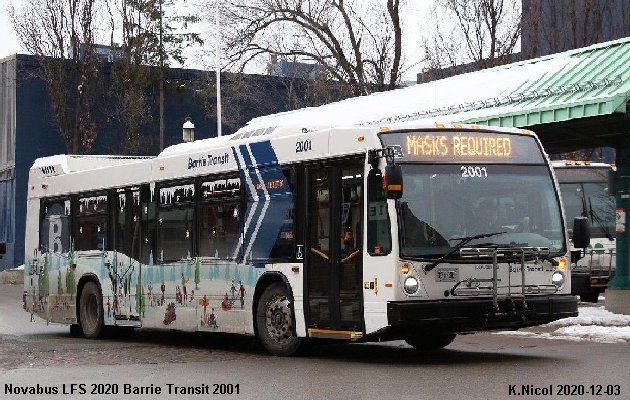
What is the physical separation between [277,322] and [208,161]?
2986 millimetres

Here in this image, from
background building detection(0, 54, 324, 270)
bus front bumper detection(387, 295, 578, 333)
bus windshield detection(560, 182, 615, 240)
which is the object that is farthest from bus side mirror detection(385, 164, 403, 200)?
background building detection(0, 54, 324, 270)

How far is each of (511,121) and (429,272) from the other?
1000 cm

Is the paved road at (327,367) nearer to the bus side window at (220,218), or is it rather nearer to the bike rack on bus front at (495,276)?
the bike rack on bus front at (495,276)

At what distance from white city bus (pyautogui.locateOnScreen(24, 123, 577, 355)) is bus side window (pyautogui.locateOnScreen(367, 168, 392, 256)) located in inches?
0.7

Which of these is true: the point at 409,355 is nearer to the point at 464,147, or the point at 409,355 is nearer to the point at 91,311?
the point at 464,147

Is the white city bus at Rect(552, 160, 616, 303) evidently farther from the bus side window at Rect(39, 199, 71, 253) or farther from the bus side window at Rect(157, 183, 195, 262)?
Answer: the bus side window at Rect(157, 183, 195, 262)

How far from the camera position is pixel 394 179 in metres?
14.3

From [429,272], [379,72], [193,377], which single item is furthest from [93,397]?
[379,72]

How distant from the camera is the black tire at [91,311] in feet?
70.9

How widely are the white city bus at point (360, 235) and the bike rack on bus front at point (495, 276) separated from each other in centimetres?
1

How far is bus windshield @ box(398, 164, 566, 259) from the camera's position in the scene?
14773mm

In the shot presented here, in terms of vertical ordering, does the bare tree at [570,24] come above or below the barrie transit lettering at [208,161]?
above

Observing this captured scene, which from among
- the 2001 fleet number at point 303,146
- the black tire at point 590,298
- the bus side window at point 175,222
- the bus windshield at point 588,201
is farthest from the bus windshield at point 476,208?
the black tire at point 590,298

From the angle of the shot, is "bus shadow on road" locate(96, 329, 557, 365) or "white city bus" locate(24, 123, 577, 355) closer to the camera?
"white city bus" locate(24, 123, 577, 355)
